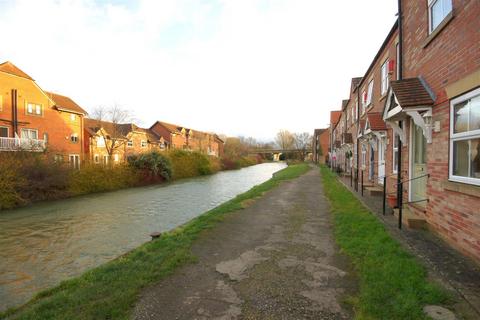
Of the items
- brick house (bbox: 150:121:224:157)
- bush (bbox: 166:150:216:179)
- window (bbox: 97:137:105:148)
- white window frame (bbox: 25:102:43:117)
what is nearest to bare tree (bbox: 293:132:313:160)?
brick house (bbox: 150:121:224:157)

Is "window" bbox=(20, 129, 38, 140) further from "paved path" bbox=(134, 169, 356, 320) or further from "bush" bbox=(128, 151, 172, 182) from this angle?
"paved path" bbox=(134, 169, 356, 320)

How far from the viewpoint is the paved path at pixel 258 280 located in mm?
3386

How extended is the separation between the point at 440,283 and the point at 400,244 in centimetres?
159

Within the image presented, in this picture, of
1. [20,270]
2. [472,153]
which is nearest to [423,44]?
[472,153]

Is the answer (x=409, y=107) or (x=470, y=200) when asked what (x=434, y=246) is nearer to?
(x=470, y=200)

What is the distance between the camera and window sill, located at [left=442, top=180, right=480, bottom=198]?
422 centimetres

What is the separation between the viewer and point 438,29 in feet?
17.8

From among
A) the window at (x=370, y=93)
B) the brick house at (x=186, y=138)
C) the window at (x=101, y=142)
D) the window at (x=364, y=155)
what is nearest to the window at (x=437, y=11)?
the window at (x=370, y=93)

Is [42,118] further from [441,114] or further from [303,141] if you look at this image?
[303,141]

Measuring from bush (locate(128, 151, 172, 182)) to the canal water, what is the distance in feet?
35.6

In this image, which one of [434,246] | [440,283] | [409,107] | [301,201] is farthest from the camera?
[301,201]

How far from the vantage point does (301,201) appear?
11.9 meters

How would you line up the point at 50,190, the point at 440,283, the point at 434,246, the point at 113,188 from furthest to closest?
the point at 113,188
the point at 50,190
the point at 434,246
the point at 440,283

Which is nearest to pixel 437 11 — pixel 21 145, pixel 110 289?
pixel 110 289
